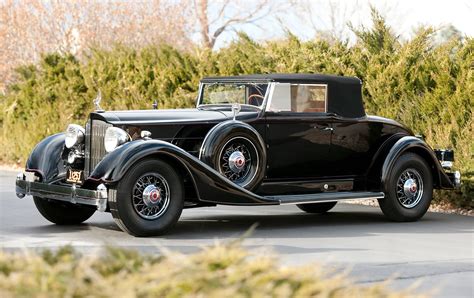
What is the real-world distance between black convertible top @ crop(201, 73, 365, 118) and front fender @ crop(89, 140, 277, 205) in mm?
1790

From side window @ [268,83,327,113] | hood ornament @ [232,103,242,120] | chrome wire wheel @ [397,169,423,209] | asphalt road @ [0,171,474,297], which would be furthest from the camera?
chrome wire wheel @ [397,169,423,209]

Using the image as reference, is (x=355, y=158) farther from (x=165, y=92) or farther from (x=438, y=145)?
(x=165, y=92)

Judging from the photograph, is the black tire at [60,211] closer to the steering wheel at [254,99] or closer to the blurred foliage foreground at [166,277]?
the steering wheel at [254,99]

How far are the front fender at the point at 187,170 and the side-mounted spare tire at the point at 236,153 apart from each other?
27 cm

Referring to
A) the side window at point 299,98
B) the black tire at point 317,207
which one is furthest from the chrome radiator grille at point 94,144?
the black tire at point 317,207

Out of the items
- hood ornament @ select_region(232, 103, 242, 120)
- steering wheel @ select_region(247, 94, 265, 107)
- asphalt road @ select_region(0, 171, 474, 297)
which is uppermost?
steering wheel @ select_region(247, 94, 265, 107)

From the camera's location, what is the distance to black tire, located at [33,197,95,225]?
11273mm

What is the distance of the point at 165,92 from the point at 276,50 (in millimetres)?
2929

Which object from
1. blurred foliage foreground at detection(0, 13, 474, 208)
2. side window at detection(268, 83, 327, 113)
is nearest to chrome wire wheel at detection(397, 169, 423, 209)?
blurred foliage foreground at detection(0, 13, 474, 208)

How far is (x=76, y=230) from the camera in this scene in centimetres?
1077

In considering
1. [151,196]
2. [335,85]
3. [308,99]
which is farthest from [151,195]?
[335,85]

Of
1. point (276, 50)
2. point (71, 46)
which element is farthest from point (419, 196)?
point (71, 46)

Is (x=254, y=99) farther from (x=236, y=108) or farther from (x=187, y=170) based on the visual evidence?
(x=187, y=170)

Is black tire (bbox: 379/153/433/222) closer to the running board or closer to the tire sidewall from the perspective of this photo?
the running board
